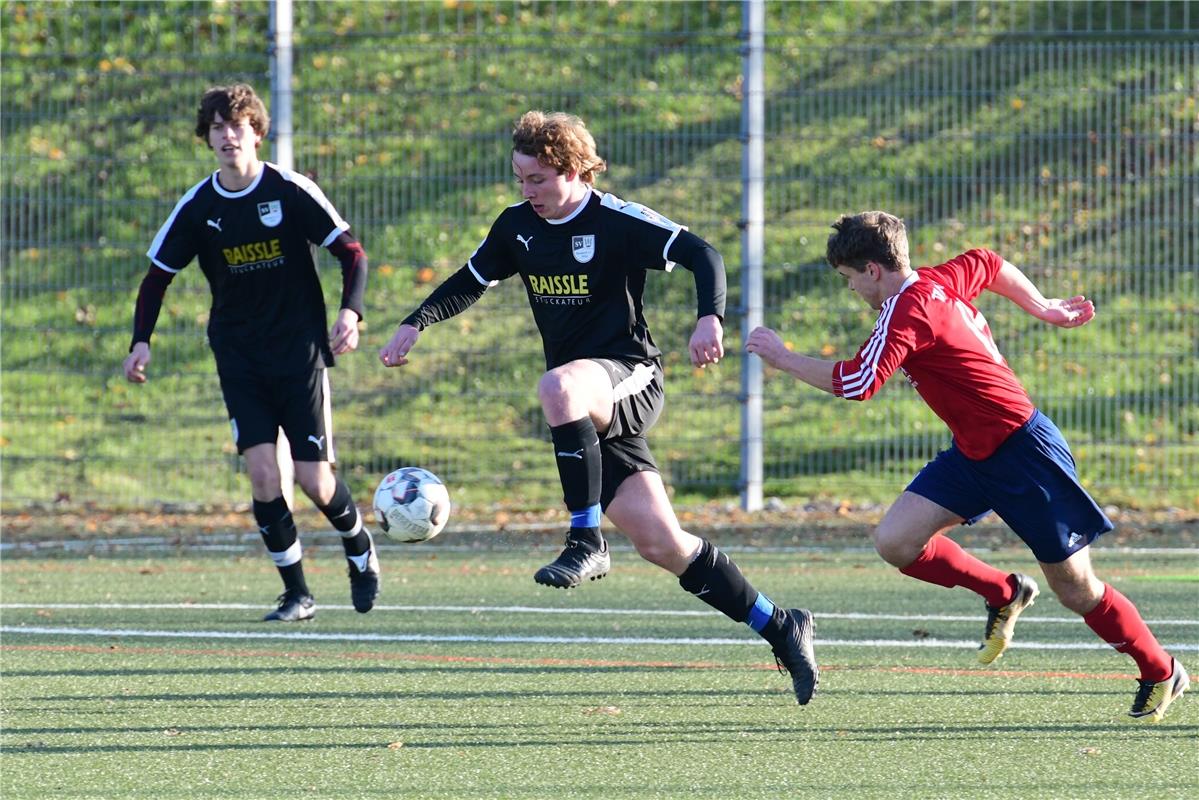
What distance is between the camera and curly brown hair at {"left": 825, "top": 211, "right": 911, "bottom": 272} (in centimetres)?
529

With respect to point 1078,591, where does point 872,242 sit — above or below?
above

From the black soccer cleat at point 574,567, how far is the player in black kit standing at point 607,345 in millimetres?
24

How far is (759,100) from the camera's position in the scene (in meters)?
11.3

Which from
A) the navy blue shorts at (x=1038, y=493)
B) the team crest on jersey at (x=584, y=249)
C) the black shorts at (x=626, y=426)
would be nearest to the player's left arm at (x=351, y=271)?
the team crest on jersey at (x=584, y=249)

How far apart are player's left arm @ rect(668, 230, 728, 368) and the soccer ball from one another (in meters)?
1.36

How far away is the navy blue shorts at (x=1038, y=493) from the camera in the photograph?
525 cm

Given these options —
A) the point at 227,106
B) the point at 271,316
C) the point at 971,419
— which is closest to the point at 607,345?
the point at 971,419

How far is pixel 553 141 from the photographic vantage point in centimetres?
545

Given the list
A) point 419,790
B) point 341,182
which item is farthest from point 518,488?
point 419,790

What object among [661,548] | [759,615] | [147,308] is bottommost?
[759,615]

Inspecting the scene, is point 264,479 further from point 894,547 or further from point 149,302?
point 894,547

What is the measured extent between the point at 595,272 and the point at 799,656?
1.45 m

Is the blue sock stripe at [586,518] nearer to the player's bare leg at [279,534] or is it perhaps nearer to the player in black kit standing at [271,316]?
the player in black kit standing at [271,316]

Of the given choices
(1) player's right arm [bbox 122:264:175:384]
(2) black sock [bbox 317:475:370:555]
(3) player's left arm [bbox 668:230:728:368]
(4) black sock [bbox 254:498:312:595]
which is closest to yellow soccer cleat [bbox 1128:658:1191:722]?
(3) player's left arm [bbox 668:230:728:368]
